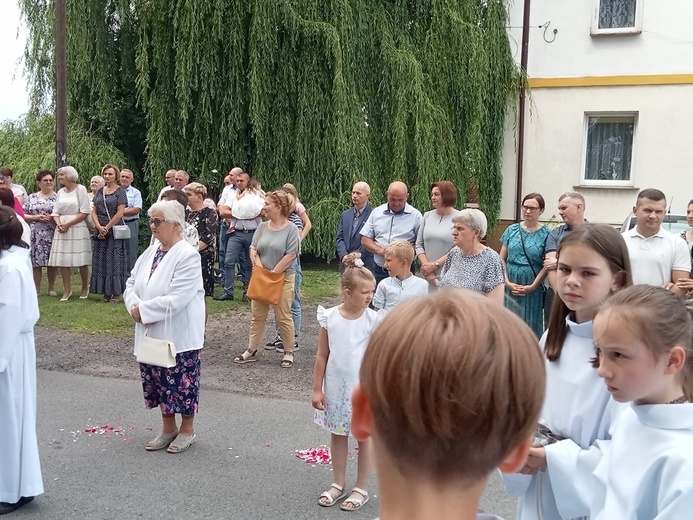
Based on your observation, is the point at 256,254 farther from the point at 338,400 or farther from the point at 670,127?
the point at 670,127

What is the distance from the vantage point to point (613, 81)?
612 inches

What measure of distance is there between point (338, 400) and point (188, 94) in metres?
10.2

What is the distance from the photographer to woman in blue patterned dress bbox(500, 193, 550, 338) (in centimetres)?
676

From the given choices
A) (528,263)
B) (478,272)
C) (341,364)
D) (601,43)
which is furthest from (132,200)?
(601,43)

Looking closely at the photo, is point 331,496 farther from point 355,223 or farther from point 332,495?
point 355,223

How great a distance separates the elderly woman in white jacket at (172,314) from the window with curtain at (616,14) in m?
13.8

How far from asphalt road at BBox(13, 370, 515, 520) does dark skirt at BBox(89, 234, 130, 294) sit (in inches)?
176

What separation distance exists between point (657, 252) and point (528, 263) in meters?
1.26

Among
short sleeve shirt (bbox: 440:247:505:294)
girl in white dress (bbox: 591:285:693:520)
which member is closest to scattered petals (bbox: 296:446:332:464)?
short sleeve shirt (bbox: 440:247:505:294)

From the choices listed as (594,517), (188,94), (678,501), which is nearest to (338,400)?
(594,517)

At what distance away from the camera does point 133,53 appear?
1483cm

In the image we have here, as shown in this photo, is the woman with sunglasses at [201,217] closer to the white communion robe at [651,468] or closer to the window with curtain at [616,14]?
the white communion robe at [651,468]

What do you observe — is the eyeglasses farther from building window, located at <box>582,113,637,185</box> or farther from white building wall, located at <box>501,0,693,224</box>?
building window, located at <box>582,113,637,185</box>

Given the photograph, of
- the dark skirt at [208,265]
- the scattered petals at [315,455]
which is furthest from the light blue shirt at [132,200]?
the scattered petals at [315,455]
